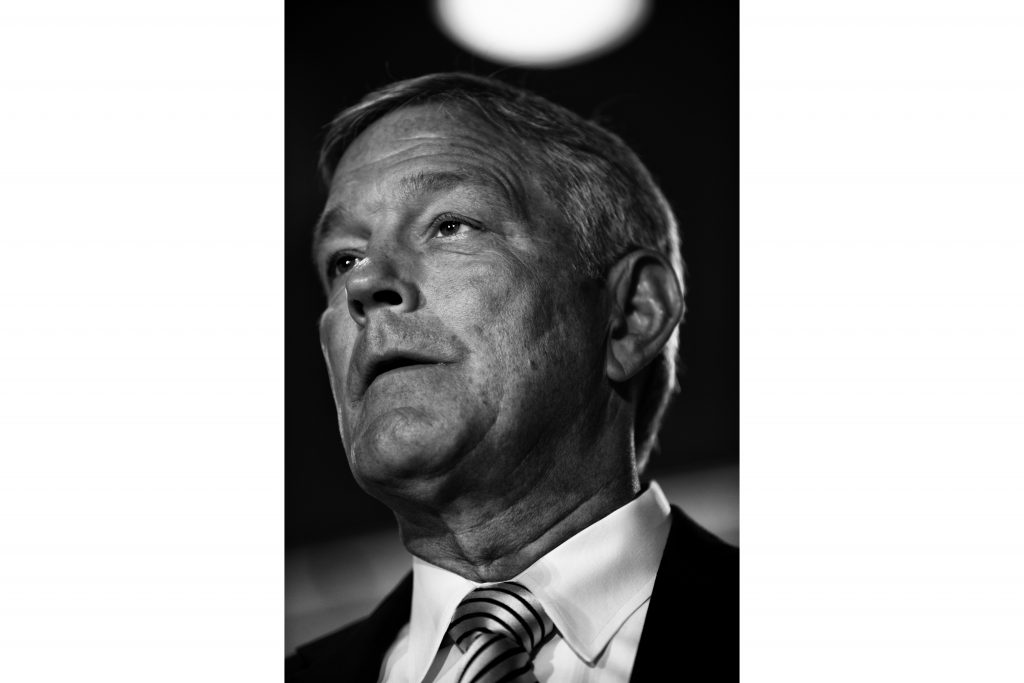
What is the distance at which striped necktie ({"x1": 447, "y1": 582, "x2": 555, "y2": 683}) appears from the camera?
5.68 ft

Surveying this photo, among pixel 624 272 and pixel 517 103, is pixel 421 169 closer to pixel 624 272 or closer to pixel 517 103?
pixel 517 103

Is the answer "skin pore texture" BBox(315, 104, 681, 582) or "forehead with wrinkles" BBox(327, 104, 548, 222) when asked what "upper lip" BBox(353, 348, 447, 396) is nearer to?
"skin pore texture" BBox(315, 104, 681, 582)

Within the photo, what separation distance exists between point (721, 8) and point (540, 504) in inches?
33.9

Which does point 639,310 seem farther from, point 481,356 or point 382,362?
point 382,362

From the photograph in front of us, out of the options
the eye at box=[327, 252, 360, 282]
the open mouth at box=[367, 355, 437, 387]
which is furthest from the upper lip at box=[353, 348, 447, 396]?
the eye at box=[327, 252, 360, 282]

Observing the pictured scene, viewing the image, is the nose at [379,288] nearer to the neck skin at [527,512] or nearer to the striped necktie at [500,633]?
the neck skin at [527,512]

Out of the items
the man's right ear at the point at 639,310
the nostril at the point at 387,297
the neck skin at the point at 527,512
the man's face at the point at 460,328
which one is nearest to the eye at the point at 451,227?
the man's face at the point at 460,328

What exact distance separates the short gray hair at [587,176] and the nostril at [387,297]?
269 mm

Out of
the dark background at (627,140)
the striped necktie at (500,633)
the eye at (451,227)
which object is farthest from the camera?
the dark background at (627,140)

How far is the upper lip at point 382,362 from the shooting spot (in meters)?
1.78

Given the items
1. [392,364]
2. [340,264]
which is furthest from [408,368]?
[340,264]

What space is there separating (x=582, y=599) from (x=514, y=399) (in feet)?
0.98

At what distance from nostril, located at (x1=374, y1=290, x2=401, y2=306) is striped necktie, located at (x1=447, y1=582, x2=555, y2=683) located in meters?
0.43

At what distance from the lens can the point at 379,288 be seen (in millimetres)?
1807
